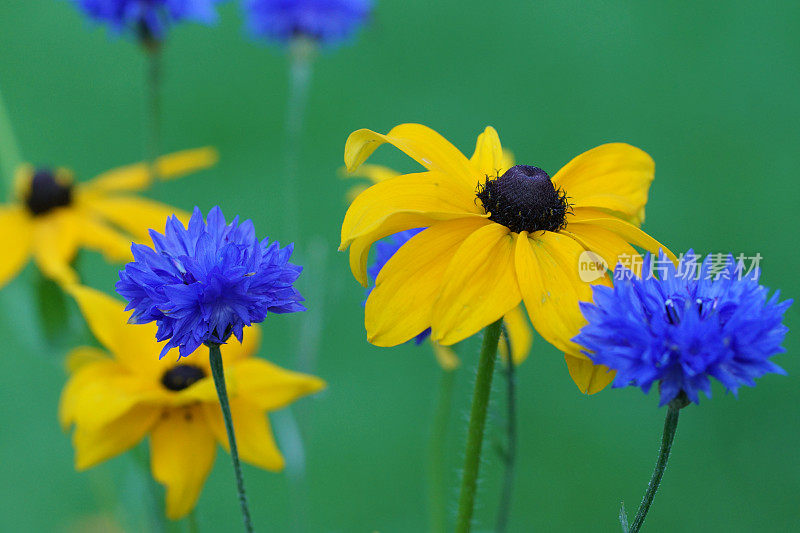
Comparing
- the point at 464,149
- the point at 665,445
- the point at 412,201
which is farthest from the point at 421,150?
the point at 464,149

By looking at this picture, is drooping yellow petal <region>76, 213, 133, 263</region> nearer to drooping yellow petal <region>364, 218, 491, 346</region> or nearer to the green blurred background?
the green blurred background

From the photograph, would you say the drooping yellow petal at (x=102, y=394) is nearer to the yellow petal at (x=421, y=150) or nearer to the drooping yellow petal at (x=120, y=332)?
the drooping yellow petal at (x=120, y=332)

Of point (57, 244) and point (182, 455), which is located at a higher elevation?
point (57, 244)

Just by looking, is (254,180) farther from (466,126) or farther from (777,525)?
(777,525)

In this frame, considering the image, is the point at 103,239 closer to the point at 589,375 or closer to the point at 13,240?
the point at 13,240

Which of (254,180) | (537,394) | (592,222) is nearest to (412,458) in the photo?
(537,394)
